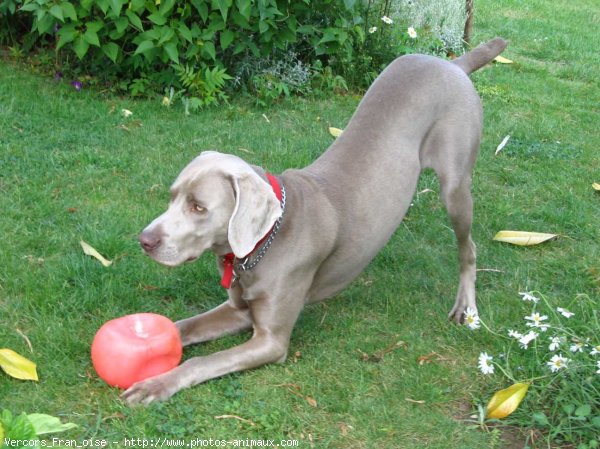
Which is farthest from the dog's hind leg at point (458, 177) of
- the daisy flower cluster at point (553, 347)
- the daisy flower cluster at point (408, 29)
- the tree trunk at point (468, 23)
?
the tree trunk at point (468, 23)

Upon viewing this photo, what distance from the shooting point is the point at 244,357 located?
3.36 meters

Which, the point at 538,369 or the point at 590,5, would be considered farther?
the point at 590,5

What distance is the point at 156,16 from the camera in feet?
19.3

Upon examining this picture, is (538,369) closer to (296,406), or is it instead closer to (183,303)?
(296,406)

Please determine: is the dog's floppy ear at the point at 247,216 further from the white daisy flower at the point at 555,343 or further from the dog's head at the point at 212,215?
the white daisy flower at the point at 555,343

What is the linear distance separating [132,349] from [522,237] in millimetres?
2609

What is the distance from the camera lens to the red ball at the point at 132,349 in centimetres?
314

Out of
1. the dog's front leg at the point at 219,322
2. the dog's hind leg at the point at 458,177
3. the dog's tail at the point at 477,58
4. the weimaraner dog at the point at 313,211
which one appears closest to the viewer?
the weimaraner dog at the point at 313,211

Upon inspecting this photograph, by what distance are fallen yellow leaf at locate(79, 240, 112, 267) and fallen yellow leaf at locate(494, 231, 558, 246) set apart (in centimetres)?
230

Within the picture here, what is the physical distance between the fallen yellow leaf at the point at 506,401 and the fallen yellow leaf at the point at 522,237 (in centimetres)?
168

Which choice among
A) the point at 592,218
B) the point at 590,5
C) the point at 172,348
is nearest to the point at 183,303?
the point at 172,348

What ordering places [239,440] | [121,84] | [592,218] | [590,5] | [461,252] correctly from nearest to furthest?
[239,440] → [461,252] → [592,218] → [121,84] → [590,5]

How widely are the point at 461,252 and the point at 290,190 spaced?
1137mm

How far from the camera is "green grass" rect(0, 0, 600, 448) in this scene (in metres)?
3.16
